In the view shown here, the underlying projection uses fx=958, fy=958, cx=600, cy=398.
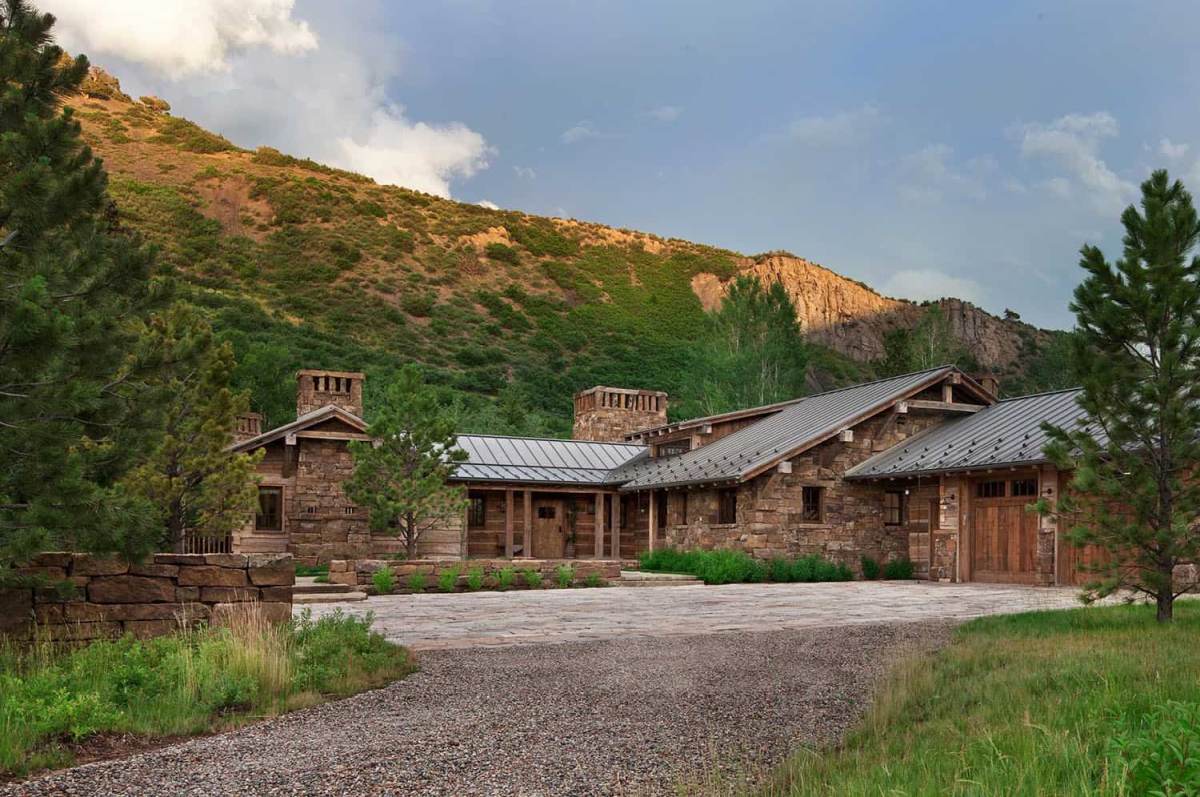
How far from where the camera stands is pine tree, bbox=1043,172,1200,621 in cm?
1019

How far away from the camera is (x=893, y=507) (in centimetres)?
2492

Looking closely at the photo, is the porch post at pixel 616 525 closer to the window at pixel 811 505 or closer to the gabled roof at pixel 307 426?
the window at pixel 811 505

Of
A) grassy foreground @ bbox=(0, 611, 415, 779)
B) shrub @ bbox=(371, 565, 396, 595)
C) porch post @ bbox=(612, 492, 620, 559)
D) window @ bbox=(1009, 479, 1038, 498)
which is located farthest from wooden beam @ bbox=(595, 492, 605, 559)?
grassy foreground @ bbox=(0, 611, 415, 779)

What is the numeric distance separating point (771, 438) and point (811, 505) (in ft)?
8.20

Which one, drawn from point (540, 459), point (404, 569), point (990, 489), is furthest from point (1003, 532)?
point (540, 459)

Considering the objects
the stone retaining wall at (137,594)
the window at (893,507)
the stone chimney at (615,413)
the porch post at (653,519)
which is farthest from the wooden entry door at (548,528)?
the stone retaining wall at (137,594)

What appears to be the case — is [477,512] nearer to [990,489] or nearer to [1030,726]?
[990,489]

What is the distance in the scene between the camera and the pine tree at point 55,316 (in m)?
7.33

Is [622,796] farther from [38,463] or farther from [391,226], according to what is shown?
[391,226]

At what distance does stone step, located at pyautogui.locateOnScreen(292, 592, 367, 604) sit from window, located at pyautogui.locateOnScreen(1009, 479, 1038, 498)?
45.7 feet

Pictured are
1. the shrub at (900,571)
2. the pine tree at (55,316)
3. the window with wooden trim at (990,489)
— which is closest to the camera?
the pine tree at (55,316)

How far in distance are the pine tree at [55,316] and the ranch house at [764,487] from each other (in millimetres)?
10604

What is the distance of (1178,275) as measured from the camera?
398 inches

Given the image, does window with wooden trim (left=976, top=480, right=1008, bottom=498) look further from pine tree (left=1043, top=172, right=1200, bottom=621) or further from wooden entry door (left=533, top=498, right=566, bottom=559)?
wooden entry door (left=533, top=498, right=566, bottom=559)
